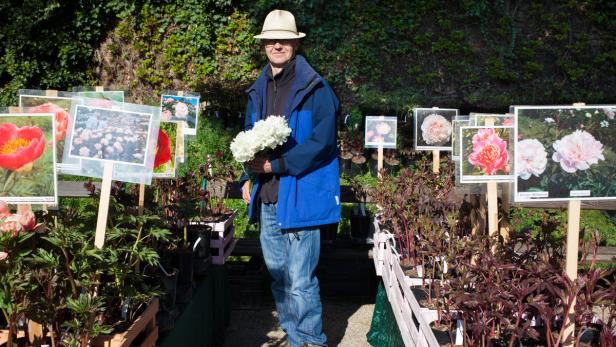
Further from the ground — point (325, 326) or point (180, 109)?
point (180, 109)

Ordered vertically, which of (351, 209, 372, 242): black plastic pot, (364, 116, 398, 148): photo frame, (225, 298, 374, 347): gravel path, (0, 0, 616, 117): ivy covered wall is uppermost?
(0, 0, 616, 117): ivy covered wall

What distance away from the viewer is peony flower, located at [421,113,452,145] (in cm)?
505

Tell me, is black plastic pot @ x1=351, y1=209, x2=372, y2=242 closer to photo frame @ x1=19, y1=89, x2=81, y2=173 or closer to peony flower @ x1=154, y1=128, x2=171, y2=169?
peony flower @ x1=154, y1=128, x2=171, y2=169

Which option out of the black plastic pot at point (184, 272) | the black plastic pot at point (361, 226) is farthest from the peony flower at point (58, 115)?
the black plastic pot at point (361, 226)

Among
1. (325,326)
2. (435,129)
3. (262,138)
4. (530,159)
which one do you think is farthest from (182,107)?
(530,159)

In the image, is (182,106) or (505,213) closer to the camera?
(505,213)

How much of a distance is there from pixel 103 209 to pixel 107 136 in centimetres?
31

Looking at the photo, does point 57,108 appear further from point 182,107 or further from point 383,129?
point 383,129

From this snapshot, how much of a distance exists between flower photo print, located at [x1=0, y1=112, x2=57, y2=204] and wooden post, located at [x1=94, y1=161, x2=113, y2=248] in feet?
0.62

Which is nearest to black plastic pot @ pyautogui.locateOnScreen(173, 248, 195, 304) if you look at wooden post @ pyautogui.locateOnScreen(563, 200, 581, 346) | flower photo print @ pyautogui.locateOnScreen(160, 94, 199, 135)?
flower photo print @ pyautogui.locateOnScreen(160, 94, 199, 135)

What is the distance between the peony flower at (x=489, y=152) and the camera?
2629 mm

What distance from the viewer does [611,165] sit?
7.29 feet

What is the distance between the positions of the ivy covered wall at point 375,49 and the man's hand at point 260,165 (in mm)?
6111

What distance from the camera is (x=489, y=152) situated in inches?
104
